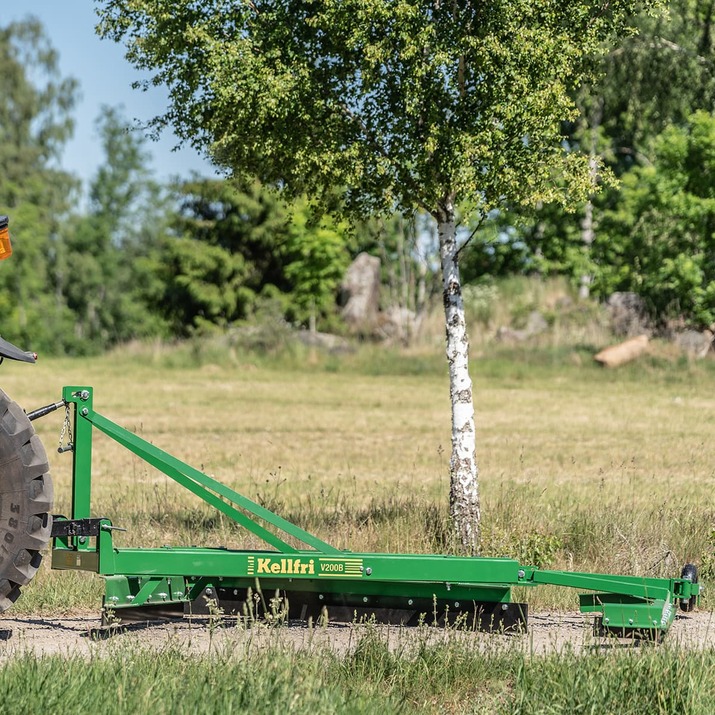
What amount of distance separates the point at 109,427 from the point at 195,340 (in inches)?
1044

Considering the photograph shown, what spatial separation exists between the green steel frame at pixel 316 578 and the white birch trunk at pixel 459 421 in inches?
87.8

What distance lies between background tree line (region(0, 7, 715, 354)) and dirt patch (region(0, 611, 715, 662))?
3.29 metres

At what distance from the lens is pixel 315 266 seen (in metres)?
38.2

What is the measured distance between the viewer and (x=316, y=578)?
634 centimetres

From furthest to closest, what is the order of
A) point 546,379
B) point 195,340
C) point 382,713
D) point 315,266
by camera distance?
1. point 315,266
2. point 195,340
3. point 546,379
4. point 382,713

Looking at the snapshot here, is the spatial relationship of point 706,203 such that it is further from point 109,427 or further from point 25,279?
point 25,279

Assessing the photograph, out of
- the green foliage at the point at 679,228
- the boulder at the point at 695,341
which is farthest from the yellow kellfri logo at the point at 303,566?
the green foliage at the point at 679,228

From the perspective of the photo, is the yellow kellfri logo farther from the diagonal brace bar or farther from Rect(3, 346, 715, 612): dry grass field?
Rect(3, 346, 715, 612): dry grass field

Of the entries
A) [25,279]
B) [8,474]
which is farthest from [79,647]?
[25,279]

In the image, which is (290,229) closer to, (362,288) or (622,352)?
(362,288)

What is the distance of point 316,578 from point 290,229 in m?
32.5

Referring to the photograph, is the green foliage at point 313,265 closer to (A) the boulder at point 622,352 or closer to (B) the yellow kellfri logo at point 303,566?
(A) the boulder at point 622,352

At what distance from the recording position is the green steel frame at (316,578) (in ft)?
20.6

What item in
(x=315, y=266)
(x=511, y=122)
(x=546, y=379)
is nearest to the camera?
(x=511, y=122)
